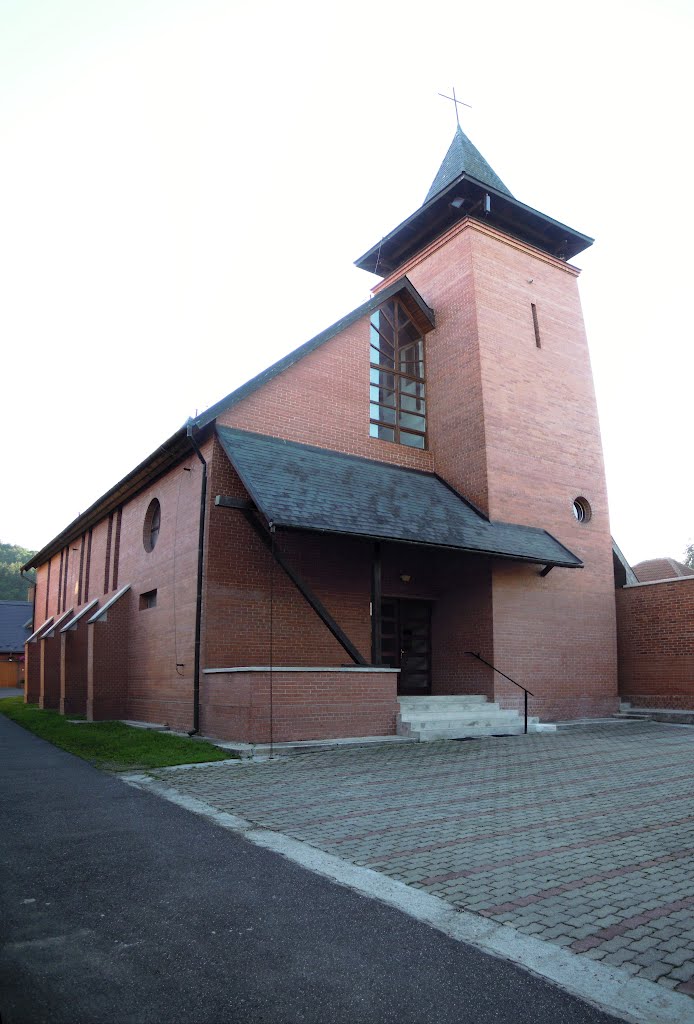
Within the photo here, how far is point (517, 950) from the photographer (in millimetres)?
3340

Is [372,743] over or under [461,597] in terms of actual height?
under

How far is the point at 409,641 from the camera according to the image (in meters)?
15.6

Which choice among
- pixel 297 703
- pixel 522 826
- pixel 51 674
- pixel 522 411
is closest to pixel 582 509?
pixel 522 411

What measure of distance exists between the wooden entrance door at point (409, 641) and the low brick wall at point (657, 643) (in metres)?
5.22

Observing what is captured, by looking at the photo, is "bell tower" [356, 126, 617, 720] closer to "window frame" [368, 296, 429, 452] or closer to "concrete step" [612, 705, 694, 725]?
"window frame" [368, 296, 429, 452]

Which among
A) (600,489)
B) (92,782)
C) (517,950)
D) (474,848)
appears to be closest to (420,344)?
(600,489)

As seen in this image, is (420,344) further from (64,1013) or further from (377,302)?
(64,1013)

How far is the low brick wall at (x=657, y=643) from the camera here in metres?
16.1

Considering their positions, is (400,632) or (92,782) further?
(400,632)

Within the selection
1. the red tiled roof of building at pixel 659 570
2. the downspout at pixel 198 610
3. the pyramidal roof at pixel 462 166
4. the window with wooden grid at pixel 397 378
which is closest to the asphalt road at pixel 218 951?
the downspout at pixel 198 610

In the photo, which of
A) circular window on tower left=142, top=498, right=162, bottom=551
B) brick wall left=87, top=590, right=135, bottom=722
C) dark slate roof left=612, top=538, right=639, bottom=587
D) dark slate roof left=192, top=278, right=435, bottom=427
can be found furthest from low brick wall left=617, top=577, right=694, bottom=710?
brick wall left=87, top=590, right=135, bottom=722

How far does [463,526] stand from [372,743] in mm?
4766

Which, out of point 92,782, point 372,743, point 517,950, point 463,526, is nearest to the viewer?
point 517,950

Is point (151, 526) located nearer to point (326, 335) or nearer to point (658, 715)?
point (326, 335)
